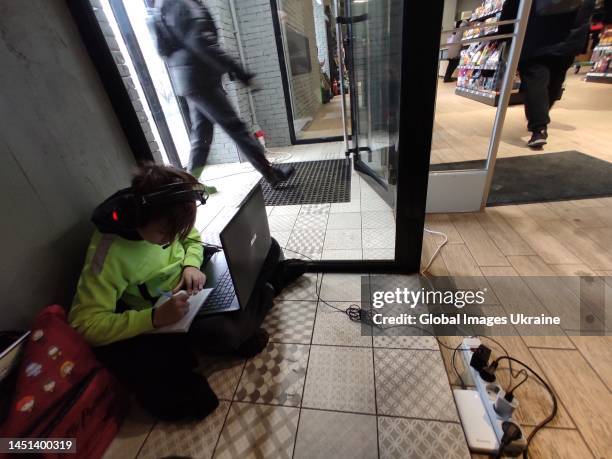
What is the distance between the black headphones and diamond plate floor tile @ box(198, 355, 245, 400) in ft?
2.05

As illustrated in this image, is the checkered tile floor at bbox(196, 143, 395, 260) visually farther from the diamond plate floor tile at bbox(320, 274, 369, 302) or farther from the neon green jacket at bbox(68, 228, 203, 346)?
the neon green jacket at bbox(68, 228, 203, 346)

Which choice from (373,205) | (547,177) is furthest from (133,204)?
(547,177)

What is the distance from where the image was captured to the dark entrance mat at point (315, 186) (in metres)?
2.28

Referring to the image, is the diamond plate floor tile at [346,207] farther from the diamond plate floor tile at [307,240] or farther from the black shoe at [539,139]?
the black shoe at [539,139]

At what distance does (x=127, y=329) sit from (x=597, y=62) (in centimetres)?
813

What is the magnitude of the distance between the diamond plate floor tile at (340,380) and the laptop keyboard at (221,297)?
1.29 ft

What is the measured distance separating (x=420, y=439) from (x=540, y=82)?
10.3ft

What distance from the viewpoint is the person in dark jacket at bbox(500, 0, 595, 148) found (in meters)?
2.12

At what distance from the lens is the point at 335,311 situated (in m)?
1.24

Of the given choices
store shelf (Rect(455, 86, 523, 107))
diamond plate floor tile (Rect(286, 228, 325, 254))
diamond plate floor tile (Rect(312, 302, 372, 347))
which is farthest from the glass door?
store shelf (Rect(455, 86, 523, 107))

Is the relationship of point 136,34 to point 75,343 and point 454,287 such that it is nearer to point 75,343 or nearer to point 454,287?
point 75,343

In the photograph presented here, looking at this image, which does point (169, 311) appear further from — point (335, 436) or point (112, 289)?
point (335, 436)

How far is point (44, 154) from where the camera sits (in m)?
0.87

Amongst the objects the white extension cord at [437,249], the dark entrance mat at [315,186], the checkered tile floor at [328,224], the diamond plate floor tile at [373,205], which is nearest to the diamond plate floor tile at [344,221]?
the checkered tile floor at [328,224]
